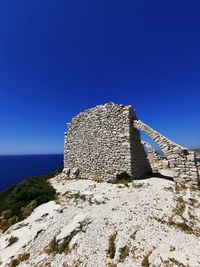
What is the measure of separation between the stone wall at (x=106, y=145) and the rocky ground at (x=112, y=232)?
4.00 metres

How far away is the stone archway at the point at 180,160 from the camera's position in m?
11.4

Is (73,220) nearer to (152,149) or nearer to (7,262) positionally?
(7,262)

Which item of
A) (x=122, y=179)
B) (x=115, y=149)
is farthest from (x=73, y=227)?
(x=115, y=149)

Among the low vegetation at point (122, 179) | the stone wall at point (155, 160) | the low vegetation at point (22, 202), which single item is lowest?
the low vegetation at point (22, 202)

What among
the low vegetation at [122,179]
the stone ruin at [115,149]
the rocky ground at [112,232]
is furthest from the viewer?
the low vegetation at [122,179]

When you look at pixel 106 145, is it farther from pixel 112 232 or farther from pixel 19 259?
pixel 19 259

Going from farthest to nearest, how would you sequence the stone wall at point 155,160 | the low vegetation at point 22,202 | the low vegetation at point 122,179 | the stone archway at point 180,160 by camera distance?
the stone wall at point 155,160 → the low vegetation at point 122,179 → the stone archway at point 180,160 → the low vegetation at point 22,202

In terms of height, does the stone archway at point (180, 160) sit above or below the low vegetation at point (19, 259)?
above

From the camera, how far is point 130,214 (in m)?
8.16

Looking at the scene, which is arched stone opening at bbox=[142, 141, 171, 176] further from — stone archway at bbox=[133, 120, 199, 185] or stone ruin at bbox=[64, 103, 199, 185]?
stone archway at bbox=[133, 120, 199, 185]

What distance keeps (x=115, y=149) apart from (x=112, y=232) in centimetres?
857

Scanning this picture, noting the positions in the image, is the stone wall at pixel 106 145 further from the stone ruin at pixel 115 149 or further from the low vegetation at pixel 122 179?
the low vegetation at pixel 122 179

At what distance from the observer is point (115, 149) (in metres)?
15.1

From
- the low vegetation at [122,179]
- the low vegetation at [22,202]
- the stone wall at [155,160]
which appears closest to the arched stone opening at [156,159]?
the stone wall at [155,160]
